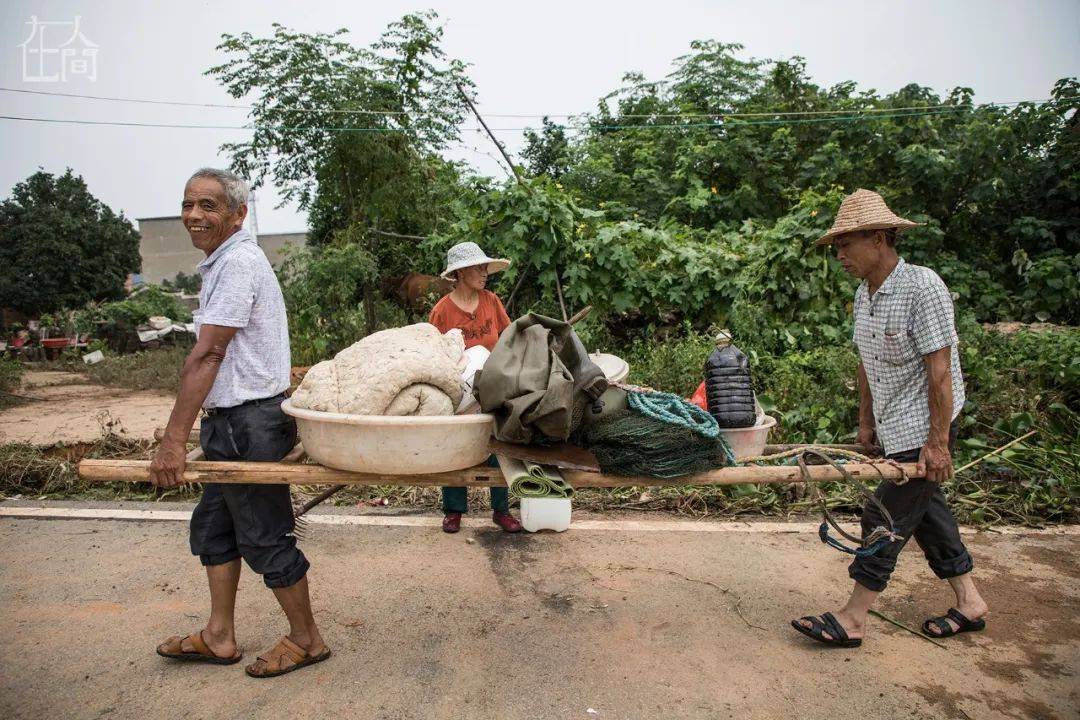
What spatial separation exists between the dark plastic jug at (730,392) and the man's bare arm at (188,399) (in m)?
1.73

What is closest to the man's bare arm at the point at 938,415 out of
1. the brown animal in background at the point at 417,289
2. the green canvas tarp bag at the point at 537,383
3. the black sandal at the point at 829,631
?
Answer: the black sandal at the point at 829,631

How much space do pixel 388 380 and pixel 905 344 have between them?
1.92 m

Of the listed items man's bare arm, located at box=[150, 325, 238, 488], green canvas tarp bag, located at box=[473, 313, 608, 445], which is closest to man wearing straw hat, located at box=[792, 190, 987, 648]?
green canvas tarp bag, located at box=[473, 313, 608, 445]

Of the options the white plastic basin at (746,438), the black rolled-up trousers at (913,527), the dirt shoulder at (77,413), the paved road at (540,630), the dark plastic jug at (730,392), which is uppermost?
the dark plastic jug at (730,392)

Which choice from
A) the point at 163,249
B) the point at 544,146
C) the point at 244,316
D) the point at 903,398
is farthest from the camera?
the point at 163,249

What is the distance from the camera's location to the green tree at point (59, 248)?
25.2 meters

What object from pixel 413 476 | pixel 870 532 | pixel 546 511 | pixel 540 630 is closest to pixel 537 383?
pixel 546 511

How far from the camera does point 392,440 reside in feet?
7.24

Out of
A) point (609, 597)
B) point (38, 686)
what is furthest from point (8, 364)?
point (609, 597)

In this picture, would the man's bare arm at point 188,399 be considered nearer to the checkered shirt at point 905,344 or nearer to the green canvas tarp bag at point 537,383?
the green canvas tarp bag at point 537,383

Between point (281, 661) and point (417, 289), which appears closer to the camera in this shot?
point (281, 661)

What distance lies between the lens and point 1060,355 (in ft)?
16.7

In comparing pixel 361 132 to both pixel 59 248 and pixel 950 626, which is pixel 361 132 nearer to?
pixel 950 626

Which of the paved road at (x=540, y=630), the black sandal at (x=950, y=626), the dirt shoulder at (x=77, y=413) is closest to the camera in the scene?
the paved road at (x=540, y=630)
